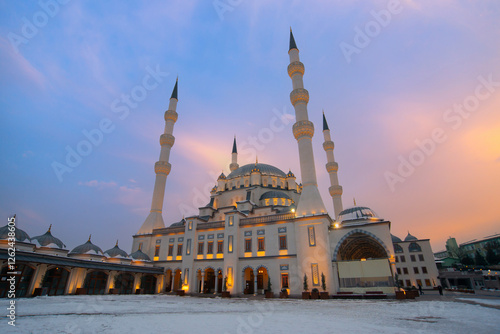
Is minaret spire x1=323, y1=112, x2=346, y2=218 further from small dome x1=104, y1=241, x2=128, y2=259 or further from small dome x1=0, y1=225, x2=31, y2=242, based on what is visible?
small dome x1=0, y1=225, x2=31, y2=242

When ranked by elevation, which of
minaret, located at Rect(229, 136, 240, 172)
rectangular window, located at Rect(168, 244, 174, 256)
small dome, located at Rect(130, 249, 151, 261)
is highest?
minaret, located at Rect(229, 136, 240, 172)

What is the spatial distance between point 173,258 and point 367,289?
72.5 ft

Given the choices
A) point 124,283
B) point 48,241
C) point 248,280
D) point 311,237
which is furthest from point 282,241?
point 48,241

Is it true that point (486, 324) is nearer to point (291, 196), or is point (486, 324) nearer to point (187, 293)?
point (187, 293)

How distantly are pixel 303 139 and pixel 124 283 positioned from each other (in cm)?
2585

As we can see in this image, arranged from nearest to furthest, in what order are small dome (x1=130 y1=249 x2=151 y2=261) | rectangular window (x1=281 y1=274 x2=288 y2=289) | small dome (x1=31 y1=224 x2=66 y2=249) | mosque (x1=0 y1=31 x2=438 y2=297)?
mosque (x1=0 y1=31 x2=438 y2=297) → small dome (x1=31 y1=224 x2=66 y2=249) → rectangular window (x1=281 y1=274 x2=288 y2=289) → small dome (x1=130 y1=249 x2=151 y2=261)

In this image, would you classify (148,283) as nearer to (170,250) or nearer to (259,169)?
(170,250)

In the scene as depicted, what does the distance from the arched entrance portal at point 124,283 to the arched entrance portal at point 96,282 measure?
134 centimetres

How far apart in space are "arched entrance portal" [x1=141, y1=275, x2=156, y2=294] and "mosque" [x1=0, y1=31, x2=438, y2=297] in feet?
0.35

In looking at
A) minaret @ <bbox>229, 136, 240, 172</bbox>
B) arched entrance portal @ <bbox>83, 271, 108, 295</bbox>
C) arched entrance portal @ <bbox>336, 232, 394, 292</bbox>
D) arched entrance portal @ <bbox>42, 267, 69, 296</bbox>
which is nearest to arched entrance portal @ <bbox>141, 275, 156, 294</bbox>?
arched entrance portal @ <bbox>83, 271, 108, 295</bbox>

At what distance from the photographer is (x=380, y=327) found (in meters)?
7.56

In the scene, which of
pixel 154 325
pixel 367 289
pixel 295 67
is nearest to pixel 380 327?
pixel 154 325

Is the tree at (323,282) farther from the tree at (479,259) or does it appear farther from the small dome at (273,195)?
the tree at (479,259)

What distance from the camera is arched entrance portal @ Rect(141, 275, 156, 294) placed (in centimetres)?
2903
